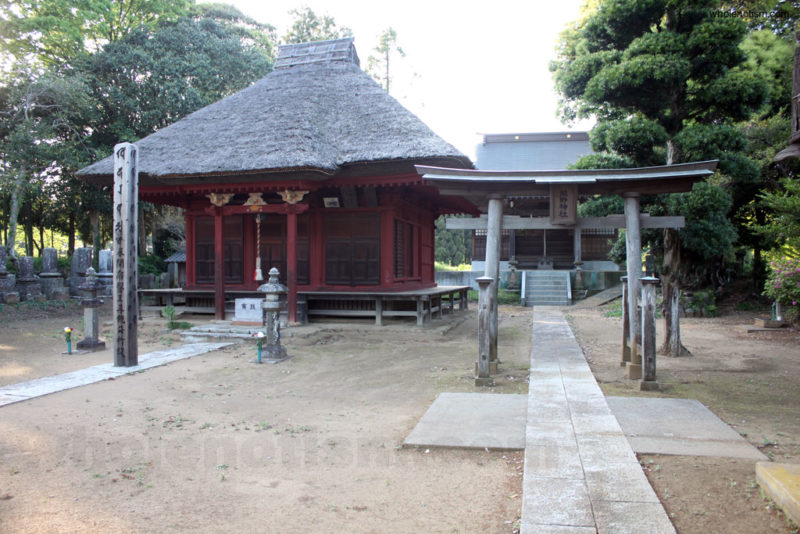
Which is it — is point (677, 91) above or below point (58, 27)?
below

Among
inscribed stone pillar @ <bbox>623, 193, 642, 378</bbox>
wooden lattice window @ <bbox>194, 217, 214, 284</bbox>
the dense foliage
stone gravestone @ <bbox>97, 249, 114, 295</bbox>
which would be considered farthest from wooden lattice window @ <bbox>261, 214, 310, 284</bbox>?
inscribed stone pillar @ <bbox>623, 193, 642, 378</bbox>

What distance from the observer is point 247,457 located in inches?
165

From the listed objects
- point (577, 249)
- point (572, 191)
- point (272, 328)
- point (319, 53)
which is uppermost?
point (319, 53)

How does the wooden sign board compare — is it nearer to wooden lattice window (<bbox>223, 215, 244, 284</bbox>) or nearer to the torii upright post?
the torii upright post

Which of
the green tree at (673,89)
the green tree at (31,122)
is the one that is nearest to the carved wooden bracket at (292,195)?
the green tree at (673,89)

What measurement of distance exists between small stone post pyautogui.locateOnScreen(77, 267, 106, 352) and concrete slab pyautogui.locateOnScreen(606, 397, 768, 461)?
27.4 feet

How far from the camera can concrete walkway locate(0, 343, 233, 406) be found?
6191mm

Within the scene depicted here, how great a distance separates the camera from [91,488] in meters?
3.60

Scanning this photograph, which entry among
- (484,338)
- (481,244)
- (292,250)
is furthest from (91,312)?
(481,244)

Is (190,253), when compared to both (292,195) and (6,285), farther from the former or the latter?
(6,285)

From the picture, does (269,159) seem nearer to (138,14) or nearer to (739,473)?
(739,473)

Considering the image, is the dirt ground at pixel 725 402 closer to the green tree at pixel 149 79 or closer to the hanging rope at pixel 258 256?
the hanging rope at pixel 258 256

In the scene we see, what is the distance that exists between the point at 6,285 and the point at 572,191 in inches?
646

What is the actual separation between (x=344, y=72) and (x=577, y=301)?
1228cm
